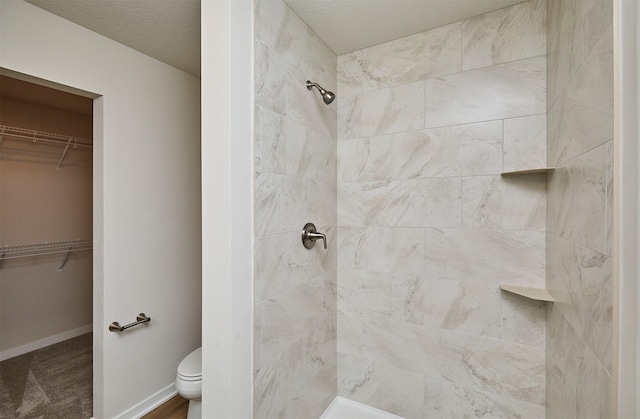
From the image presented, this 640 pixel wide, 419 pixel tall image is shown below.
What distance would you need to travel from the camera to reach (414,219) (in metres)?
1.69

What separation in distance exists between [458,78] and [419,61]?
257mm

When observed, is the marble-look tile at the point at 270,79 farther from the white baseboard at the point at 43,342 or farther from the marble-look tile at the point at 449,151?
the white baseboard at the point at 43,342

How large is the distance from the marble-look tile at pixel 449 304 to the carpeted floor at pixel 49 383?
2136mm

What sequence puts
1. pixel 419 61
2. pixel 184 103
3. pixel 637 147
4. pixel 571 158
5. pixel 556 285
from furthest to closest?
pixel 184 103
pixel 419 61
pixel 556 285
pixel 571 158
pixel 637 147

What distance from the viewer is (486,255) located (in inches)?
59.4

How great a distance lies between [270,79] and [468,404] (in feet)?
6.49

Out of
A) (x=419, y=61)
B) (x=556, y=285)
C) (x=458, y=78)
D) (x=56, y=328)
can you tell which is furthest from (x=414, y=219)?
(x=56, y=328)

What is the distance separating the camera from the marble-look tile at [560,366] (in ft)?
3.30

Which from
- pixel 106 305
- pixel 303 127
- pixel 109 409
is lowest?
pixel 109 409

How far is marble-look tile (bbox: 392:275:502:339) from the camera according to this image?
1.50 metres

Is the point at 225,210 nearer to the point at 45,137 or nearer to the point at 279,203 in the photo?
the point at 279,203

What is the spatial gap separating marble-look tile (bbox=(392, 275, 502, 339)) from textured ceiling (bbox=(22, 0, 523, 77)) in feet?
4.77

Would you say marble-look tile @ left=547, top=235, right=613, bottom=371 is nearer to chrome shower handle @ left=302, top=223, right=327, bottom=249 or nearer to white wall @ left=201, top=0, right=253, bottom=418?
chrome shower handle @ left=302, top=223, right=327, bottom=249

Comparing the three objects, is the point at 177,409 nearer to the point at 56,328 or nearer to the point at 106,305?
the point at 106,305
